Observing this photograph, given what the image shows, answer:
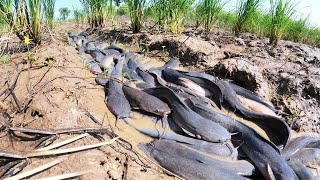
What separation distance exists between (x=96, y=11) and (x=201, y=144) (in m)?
6.21

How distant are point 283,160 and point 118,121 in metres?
1.94

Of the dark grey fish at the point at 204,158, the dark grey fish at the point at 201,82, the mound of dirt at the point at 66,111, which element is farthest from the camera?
the dark grey fish at the point at 201,82

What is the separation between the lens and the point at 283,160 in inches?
140

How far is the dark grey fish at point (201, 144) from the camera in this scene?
3680mm

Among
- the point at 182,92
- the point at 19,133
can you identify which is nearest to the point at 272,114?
the point at 182,92

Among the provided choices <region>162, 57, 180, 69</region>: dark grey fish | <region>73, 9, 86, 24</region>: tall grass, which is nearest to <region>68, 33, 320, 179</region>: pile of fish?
<region>162, 57, 180, 69</region>: dark grey fish

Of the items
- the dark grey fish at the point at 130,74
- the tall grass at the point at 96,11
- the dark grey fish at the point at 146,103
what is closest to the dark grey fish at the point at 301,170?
the dark grey fish at the point at 146,103

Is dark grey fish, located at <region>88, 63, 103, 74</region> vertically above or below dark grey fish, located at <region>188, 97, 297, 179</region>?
above

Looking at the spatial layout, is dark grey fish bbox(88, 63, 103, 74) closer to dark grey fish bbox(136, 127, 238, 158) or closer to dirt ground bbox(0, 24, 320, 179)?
dirt ground bbox(0, 24, 320, 179)

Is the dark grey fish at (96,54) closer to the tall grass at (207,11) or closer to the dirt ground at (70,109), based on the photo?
the dirt ground at (70,109)

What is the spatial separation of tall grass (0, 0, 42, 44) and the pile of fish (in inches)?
41.0

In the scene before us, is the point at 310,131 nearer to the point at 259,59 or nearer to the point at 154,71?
the point at 259,59

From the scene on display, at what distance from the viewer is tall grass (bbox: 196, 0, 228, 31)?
7.29m

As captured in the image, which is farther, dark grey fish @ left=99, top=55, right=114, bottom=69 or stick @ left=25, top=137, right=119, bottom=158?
dark grey fish @ left=99, top=55, right=114, bottom=69
